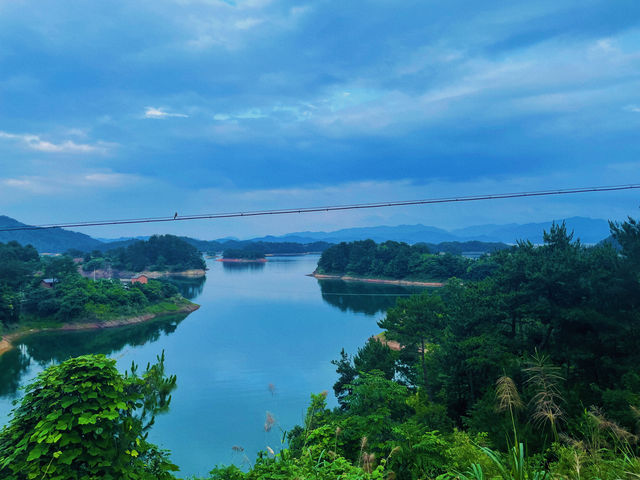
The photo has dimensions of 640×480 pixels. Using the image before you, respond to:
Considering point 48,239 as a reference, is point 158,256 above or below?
below

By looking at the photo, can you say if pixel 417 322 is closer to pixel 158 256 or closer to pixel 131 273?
pixel 131 273

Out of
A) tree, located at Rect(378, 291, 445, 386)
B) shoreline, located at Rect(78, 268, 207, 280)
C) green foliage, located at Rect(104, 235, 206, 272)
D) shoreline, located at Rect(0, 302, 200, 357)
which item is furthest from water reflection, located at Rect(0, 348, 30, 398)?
green foliage, located at Rect(104, 235, 206, 272)

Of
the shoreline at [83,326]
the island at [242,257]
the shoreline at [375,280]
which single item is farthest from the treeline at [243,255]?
the shoreline at [83,326]

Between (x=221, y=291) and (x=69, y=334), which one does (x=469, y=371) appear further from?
(x=221, y=291)

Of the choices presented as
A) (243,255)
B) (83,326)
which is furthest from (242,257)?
(83,326)

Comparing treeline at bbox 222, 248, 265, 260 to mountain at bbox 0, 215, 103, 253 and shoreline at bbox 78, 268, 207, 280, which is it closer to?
shoreline at bbox 78, 268, 207, 280

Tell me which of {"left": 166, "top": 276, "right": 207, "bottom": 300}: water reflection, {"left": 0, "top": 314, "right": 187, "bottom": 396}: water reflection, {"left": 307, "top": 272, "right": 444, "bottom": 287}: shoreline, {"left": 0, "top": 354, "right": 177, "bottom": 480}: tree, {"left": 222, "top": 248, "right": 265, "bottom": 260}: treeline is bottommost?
{"left": 307, "top": 272, "right": 444, "bottom": 287}: shoreline

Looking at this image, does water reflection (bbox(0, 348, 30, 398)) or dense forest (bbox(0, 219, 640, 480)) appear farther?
water reflection (bbox(0, 348, 30, 398))
